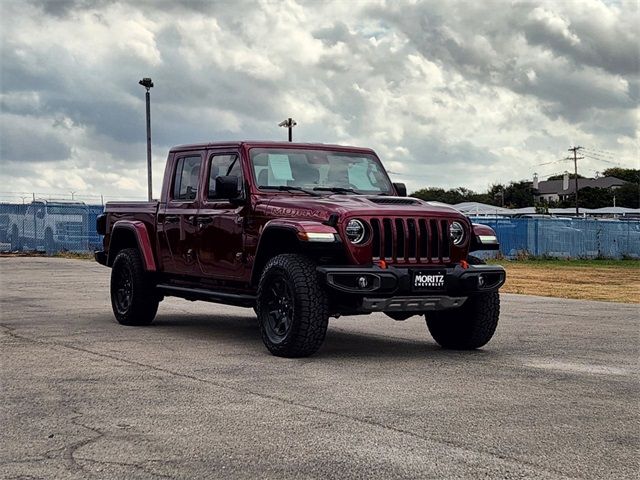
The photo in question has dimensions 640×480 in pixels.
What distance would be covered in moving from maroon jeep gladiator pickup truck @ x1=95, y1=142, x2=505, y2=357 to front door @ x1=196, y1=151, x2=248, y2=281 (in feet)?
0.04

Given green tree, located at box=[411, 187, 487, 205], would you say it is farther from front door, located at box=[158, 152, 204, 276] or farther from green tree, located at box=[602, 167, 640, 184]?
front door, located at box=[158, 152, 204, 276]

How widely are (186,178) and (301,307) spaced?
317 centimetres

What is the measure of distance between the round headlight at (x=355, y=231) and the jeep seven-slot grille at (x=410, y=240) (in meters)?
0.09

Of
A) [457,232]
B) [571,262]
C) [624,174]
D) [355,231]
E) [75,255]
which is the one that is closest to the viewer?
[355,231]

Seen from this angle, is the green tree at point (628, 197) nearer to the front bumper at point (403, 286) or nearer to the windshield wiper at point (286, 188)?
the windshield wiper at point (286, 188)

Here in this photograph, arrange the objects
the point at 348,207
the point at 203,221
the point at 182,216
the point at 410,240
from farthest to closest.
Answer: the point at 182,216 → the point at 203,221 → the point at 410,240 → the point at 348,207

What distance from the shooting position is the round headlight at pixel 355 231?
341 inches

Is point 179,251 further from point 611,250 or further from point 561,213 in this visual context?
point 561,213

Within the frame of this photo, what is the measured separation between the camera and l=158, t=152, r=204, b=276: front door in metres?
10.6

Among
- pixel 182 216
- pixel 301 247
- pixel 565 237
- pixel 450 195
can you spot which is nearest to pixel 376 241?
pixel 301 247

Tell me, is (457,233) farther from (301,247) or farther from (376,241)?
(301,247)

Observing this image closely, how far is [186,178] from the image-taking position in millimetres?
11039

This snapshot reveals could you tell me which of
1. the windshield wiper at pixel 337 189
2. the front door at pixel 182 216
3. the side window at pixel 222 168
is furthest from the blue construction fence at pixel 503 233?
the windshield wiper at pixel 337 189

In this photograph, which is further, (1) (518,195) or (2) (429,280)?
(1) (518,195)
